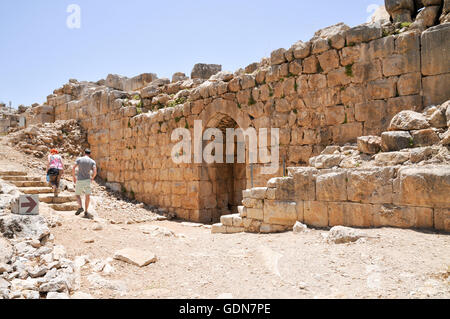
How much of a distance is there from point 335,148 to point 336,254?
8.45ft

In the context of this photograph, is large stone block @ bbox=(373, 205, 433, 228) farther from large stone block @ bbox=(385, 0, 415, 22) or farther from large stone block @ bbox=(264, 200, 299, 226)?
large stone block @ bbox=(385, 0, 415, 22)

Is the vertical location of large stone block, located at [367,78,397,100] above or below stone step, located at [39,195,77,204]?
above

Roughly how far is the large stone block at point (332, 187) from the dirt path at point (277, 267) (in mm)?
562

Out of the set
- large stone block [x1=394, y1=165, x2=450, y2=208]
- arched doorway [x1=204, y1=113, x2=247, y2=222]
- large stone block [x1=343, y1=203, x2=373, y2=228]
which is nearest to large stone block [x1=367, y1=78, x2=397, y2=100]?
large stone block [x1=394, y1=165, x2=450, y2=208]

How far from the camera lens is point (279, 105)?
24.4ft

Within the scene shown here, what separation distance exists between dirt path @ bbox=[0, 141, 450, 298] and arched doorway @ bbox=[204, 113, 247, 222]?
3984 mm

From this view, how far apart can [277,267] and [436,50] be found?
465cm

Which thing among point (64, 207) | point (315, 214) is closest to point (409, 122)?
point (315, 214)

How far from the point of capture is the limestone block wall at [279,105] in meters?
5.90

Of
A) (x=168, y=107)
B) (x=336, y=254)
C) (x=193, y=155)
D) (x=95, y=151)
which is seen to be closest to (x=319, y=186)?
(x=336, y=254)

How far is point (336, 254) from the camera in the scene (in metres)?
4.01

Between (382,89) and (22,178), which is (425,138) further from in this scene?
(22,178)

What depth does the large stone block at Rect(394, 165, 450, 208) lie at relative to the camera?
4.05 metres
